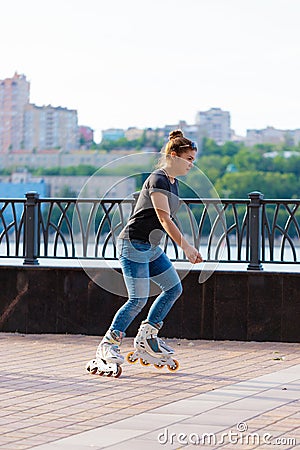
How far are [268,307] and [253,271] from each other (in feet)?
1.33

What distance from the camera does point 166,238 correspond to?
1082cm

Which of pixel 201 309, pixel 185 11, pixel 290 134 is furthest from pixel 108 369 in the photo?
pixel 185 11

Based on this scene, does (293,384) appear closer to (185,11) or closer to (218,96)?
(218,96)

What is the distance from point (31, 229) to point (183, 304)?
191cm

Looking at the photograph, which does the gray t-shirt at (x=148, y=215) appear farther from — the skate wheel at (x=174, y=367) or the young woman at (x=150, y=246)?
the skate wheel at (x=174, y=367)

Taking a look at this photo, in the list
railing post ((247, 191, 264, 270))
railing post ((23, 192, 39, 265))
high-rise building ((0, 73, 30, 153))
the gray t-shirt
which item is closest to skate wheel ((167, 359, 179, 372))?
the gray t-shirt

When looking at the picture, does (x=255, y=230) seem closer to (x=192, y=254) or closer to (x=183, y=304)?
(x=183, y=304)

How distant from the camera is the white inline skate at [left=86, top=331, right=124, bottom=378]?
7773 millimetres

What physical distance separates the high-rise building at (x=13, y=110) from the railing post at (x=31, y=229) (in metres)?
24.7

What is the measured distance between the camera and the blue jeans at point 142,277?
7.76 metres

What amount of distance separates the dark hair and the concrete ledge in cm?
268

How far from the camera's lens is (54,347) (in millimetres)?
9789

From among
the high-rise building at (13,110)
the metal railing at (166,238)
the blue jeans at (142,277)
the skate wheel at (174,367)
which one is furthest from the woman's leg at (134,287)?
the high-rise building at (13,110)

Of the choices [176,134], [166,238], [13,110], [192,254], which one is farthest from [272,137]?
[192,254]
